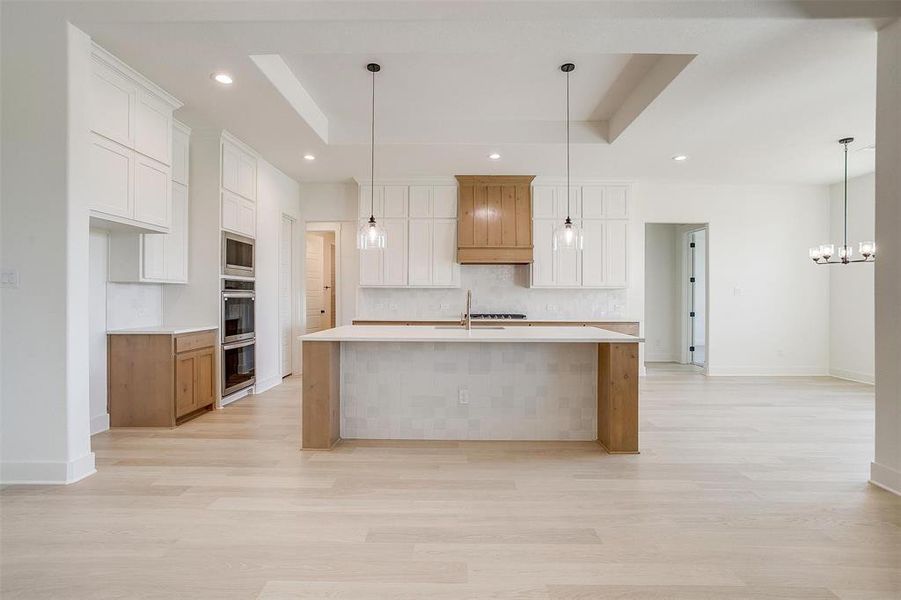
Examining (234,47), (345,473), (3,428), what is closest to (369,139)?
(234,47)

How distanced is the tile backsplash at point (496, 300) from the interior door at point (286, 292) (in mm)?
987

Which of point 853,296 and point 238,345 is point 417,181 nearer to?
point 238,345

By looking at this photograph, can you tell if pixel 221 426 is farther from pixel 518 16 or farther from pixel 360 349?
pixel 518 16

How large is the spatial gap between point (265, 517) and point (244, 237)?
359 centimetres

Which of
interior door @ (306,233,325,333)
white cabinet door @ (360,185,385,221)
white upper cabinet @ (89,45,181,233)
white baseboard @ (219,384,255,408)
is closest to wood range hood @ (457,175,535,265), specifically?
white cabinet door @ (360,185,385,221)

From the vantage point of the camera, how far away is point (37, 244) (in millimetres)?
2762

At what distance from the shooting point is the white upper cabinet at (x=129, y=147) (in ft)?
10.6

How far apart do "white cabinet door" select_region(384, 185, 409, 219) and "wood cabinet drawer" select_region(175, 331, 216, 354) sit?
268 centimetres

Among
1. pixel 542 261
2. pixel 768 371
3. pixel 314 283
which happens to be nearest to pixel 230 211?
pixel 314 283

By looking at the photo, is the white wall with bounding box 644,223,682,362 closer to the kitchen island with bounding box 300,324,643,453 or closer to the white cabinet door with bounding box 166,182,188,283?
the kitchen island with bounding box 300,324,643,453

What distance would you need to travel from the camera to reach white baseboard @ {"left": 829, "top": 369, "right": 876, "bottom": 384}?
6184 mm

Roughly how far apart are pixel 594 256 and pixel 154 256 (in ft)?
16.4

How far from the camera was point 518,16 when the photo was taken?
2666mm

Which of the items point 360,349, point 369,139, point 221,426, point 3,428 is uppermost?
point 369,139
